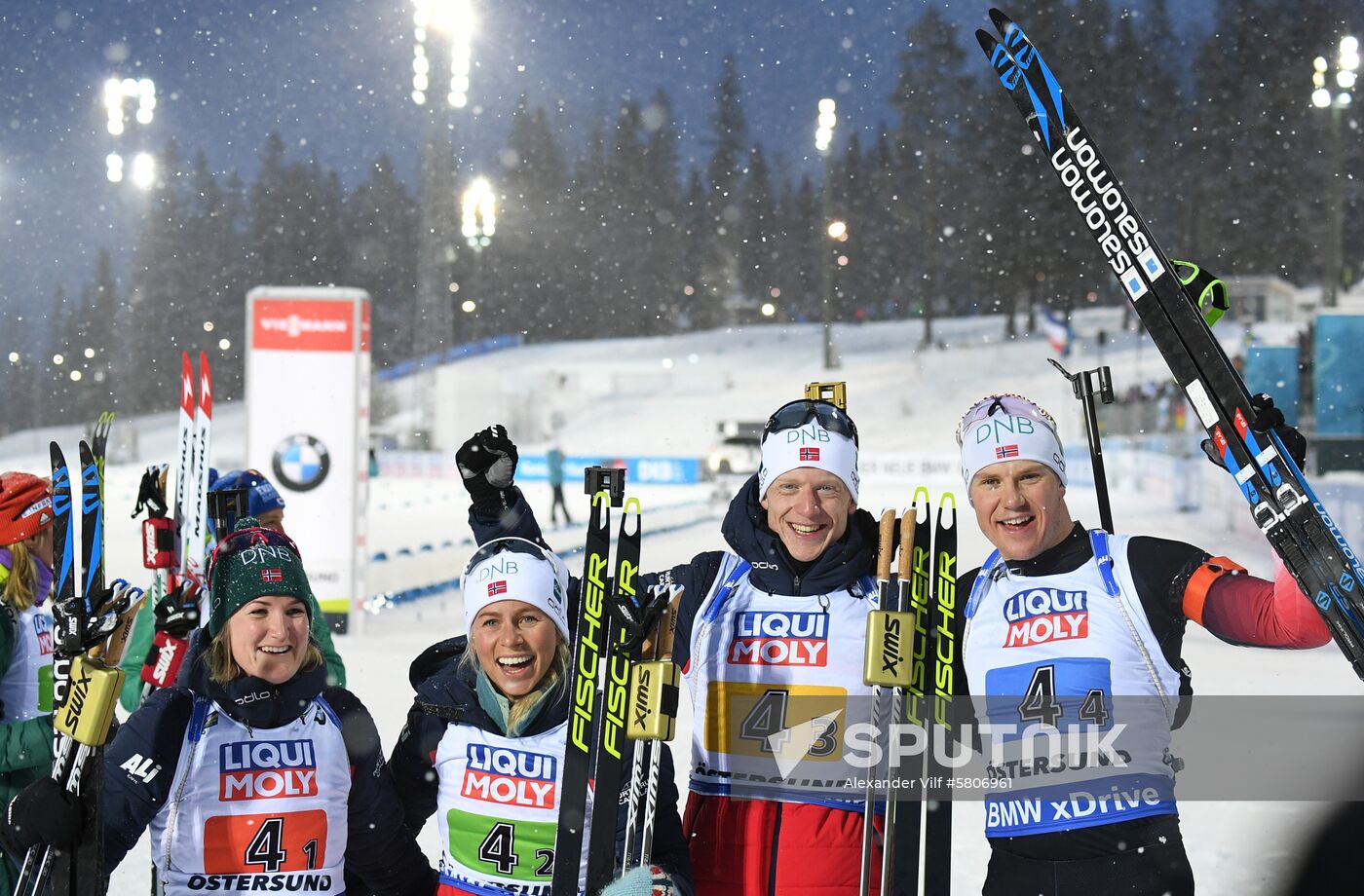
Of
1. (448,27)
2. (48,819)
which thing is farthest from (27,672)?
(448,27)

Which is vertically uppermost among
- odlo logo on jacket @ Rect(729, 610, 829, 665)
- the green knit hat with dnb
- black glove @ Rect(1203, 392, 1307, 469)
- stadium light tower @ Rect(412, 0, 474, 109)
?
stadium light tower @ Rect(412, 0, 474, 109)

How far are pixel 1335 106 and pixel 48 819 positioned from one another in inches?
1328

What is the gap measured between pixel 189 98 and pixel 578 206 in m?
18.6

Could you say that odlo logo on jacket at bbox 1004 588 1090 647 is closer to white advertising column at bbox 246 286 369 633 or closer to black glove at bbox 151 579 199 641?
black glove at bbox 151 579 199 641

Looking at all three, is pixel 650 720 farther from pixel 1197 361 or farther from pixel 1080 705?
pixel 1197 361

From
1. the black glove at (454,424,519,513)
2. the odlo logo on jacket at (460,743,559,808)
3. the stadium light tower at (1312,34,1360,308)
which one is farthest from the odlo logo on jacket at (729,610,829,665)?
the stadium light tower at (1312,34,1360,308)

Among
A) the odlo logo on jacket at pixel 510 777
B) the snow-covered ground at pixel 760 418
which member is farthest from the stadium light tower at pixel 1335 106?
the odlo logo on jacket at pixel 510 777

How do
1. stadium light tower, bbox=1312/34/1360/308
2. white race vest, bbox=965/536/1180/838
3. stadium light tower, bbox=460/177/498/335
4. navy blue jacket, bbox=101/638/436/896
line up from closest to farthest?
navy blue jacket, bbox=101/638/436/896
white race vest, bbox=965/536/1180/838
stadium light tower, bbox=1312/34/1360/308
stadium light tower, bbox=460/177/498/335

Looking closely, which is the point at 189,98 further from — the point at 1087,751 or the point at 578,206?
the point at 1087,751

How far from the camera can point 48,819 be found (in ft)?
Answer: 7.56

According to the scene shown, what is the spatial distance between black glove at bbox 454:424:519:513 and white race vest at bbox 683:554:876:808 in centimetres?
63

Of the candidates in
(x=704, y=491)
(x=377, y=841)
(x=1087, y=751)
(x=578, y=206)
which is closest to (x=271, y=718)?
(x=377, y=841)

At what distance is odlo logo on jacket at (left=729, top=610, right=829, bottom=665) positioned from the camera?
272 cm

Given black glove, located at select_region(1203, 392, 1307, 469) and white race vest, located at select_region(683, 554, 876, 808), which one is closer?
black glove, located at select_region(1203, 392, 1307, 469)
